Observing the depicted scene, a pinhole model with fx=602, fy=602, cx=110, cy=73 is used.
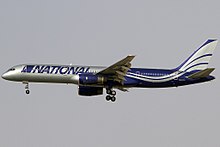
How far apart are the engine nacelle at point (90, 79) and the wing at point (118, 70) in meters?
0.77

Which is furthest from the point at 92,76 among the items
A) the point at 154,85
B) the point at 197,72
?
the point at 197,72

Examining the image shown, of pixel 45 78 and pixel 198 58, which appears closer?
pixel 45 78

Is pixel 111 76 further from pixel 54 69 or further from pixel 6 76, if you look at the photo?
pixel 6 76

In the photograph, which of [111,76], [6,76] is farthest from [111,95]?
[6,76]

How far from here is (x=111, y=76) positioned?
70.8 meters

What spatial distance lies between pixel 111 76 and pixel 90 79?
2963 millimetres

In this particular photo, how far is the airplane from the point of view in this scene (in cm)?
6931

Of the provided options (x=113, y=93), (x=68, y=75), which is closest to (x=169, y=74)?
(x=113, y=93)

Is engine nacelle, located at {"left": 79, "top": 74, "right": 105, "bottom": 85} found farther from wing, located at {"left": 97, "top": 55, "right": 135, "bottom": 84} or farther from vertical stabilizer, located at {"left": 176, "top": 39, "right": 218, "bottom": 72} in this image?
vertical stabilizer, located at {"left": 176, "top": 39, "right": 218, "bottom": 72}

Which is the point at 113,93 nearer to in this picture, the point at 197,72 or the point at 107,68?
the point at 107,68

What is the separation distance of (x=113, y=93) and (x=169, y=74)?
22.9 feet

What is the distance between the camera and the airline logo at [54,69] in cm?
6962

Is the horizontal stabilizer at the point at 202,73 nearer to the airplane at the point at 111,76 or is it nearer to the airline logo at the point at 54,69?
the airplane at the point at 111,76

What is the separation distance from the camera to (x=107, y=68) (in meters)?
69.4
